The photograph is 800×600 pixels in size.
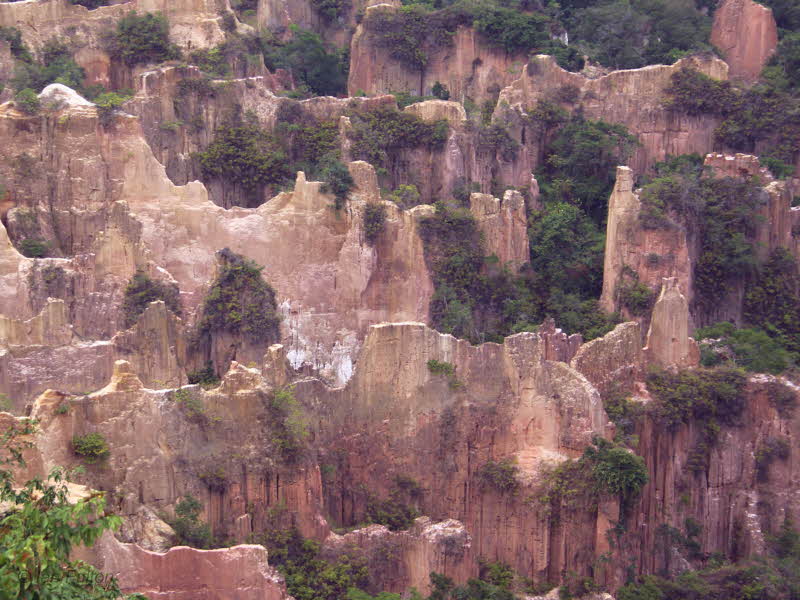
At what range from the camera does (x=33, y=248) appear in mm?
38688

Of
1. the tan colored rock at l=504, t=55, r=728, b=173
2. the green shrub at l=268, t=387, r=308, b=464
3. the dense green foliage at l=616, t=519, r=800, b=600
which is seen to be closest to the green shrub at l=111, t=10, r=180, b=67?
the tan colored rock at l=504, t=55, r=728, b=173

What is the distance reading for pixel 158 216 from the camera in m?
39.5

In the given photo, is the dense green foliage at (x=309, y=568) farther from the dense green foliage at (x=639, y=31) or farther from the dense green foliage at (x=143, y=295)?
the dense green foliage at (x=639, y=31)

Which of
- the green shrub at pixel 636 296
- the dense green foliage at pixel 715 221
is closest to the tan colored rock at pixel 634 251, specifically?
the green shrub at pixel 636 296

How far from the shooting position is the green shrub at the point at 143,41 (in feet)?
147

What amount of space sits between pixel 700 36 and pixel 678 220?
1011 centimetres

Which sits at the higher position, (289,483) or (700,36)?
(700,36)

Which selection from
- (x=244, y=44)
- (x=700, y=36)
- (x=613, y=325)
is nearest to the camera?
(x=613, y=325)

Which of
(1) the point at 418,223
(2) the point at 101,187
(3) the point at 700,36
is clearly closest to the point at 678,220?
(1) the point at 418,223

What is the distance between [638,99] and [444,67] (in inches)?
223

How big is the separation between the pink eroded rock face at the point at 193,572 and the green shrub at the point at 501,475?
6742 millimetres

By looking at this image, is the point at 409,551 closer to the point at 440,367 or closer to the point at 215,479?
the point at 440,367

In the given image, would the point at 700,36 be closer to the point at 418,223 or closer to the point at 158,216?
the point at 418,223

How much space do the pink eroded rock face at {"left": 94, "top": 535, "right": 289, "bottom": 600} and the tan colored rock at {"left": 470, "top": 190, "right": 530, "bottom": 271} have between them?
14369 millimetres
